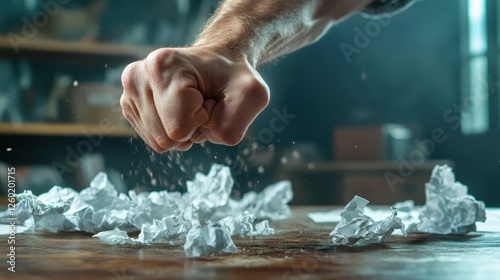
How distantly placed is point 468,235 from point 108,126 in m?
1.93

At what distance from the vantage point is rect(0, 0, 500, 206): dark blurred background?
2.47 m

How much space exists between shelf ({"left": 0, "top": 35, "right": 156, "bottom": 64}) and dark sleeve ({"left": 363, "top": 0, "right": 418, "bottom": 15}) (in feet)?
4.37

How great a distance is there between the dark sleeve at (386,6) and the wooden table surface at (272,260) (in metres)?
0.69

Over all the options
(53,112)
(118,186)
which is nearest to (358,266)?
(118,186)

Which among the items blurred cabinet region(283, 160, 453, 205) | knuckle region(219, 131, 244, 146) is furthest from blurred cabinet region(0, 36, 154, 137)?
knuckle region(219, 131, 244, 146)

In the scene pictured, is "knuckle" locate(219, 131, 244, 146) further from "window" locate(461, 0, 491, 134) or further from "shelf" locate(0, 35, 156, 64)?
"window" locate(461, 0, 491, 134)

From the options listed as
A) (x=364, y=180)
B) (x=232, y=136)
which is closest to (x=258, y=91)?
(x=232, y=136)

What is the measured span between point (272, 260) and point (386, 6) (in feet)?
3.02

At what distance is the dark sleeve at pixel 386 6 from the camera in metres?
1.37

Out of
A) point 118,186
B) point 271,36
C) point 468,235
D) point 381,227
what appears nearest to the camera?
point 381,227

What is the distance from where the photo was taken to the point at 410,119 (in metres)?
3.29

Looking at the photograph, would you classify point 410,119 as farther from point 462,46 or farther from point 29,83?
point 29,83

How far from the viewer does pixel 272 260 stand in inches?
23.2

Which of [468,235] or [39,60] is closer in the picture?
[468,235]
